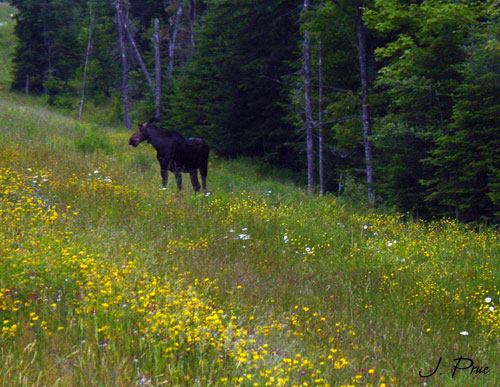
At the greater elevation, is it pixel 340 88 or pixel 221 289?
pixel 340 88

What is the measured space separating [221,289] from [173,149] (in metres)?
8.17

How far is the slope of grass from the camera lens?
13.4ft

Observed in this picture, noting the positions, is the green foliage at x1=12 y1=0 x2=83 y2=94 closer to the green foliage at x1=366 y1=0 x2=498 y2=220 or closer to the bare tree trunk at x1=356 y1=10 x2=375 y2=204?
the bare tree trunk at x1=356 y1=10 x2=375 y2=204

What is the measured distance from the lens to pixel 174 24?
133 ft

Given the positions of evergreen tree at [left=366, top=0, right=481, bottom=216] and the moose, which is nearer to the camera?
the moose

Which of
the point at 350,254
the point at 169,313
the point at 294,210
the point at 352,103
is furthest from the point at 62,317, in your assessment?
the point at 352,103

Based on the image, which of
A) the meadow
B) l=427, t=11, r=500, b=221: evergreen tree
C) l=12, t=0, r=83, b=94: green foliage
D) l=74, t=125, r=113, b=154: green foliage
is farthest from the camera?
l=12, t=0, r=83, b=94: green foliage

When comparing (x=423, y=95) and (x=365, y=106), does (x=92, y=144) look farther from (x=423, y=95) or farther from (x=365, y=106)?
(x=423, y=95)

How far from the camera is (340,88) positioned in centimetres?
2228

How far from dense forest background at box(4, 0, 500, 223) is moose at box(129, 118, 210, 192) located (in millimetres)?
5527

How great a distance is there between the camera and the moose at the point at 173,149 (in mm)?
13703

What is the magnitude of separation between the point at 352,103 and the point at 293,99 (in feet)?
12.7
